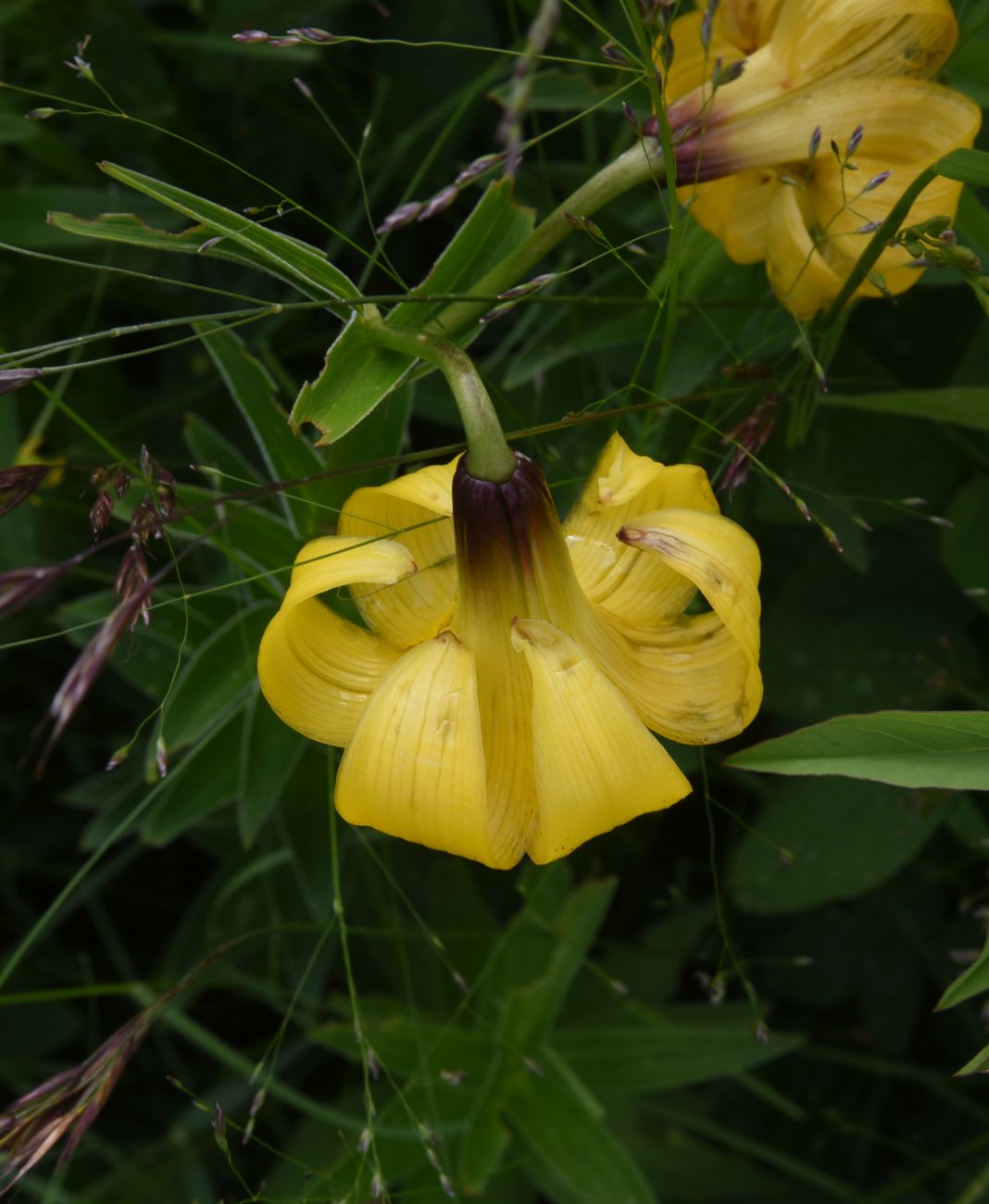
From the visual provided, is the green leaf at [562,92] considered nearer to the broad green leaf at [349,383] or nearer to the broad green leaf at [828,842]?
the broad green leaf at [349,383]

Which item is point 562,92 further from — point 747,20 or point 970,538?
point 970,538

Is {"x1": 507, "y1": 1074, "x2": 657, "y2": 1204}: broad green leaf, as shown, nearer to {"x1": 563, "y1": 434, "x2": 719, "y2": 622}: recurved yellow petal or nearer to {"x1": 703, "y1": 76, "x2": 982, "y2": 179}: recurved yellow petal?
{"x1": 563, "y1": 434, "x2": 719, "y2": 622}: recurved yellow petal

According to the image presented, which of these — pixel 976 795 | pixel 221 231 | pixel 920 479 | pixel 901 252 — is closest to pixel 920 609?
pixel 920 479

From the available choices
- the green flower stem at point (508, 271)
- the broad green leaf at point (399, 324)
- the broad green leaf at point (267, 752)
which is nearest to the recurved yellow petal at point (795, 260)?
the green flower stem at point (508, 271)

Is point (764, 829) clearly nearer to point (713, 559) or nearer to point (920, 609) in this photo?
point (920, 609)

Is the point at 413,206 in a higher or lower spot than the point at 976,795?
higher

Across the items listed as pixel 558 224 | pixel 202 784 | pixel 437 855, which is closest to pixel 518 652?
pixel 558 224

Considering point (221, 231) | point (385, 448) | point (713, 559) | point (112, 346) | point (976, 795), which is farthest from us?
point (112, 346)
